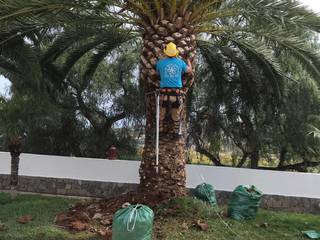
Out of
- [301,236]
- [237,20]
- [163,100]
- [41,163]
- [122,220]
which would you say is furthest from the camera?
[41,163]

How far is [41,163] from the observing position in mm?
12797

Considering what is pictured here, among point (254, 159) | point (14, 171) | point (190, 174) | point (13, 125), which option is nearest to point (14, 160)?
point (14, 171)

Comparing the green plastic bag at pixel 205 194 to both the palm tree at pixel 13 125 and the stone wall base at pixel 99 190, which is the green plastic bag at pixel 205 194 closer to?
the stone wall base at pixel 99 190

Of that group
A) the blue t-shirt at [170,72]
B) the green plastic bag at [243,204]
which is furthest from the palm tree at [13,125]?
the green plastic bag at [243,204]

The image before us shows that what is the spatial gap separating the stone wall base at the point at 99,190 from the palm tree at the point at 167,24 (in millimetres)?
2756

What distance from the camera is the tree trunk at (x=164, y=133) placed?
9016 mm

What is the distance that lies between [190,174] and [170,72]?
3.88 m

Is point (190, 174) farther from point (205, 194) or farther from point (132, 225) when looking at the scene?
point (132, 225)

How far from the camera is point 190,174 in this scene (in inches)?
466

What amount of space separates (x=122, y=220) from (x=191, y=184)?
553 centimetres

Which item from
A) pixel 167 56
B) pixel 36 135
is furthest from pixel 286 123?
pixel 36 135

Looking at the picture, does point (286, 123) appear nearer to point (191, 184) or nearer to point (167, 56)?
point (191, 184)

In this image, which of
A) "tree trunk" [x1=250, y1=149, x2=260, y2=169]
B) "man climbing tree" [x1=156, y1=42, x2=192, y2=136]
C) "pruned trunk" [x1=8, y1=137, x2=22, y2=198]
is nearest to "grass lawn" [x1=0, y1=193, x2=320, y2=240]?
"pruned trunk" [x1=8, y1=137, x2=22, y2=198]

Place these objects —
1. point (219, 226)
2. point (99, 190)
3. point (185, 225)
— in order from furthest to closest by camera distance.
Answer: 1. point (99, 190)
2. point (219, 226)
3. point (185, 225)
